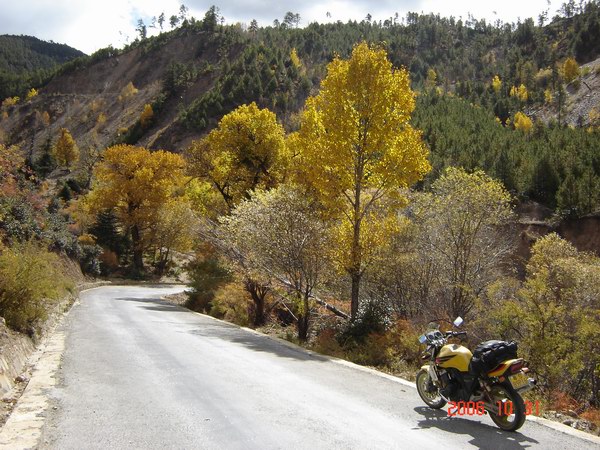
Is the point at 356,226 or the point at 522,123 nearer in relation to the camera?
the point at 356,226

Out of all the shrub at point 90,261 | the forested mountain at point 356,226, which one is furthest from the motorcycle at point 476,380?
the shrub at point 90,261

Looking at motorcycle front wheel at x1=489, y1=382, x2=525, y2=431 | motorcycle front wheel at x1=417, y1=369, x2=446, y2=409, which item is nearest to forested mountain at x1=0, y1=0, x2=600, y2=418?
motorcycle front wheel at x1=417, y1=369, x2=446, y2=409

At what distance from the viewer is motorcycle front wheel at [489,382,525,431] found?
19.2ft

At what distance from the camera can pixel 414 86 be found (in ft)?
474

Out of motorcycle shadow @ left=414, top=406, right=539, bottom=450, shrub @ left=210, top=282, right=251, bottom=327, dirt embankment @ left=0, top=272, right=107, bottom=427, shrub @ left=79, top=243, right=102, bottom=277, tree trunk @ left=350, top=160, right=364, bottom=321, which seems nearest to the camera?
motorcycle shadow @ left=414, top=406, right=539, bottom=450

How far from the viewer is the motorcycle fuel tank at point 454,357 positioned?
21.8ft

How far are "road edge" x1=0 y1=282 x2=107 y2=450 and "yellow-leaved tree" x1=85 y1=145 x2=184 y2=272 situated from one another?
36.2 meters

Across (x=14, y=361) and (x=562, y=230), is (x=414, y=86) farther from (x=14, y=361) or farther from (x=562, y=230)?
(x=14, y=361)

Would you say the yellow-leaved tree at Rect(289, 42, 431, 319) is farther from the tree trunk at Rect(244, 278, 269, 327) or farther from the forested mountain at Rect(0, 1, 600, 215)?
the forested mountain at Rect(0, 1, 600, 215)

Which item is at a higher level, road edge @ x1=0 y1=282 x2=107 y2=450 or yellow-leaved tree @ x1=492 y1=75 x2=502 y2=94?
yellow-leaved tree @ x1=492 y1=75 x2=502 y2=94

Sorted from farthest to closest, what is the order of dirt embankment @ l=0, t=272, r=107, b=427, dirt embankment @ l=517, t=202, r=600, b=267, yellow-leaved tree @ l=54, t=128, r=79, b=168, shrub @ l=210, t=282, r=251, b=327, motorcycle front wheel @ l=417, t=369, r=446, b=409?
yellow-leaved tree @ l=54, t=128, r=79, b=168, dirt embankment @ l=517, t=202, r=600, b=267, shrub @ l=210, t=282, r=251, b=327, dirt embankment @ l=0, t=272, r=107, b=427, motorcycle front wheel @ l=417, t=369, r=446, b=409

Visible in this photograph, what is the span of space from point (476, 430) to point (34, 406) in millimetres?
5748
